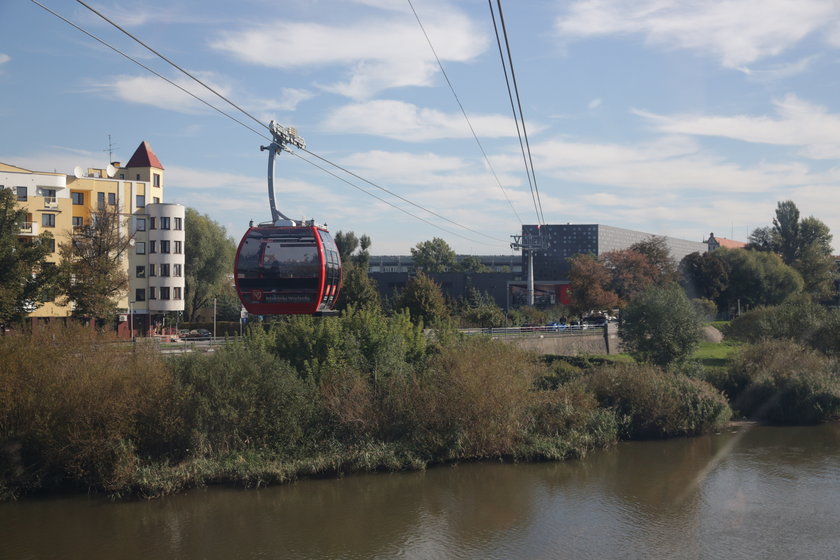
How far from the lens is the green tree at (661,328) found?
39.9m

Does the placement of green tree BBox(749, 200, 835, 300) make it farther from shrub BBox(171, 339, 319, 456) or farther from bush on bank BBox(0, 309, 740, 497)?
shrub BBox(171, 339, 319, 456)

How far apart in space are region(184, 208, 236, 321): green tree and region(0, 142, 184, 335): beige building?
29.3 feet

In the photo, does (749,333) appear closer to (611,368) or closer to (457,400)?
(611,368)

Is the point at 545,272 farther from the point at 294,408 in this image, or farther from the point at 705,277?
the point at 294,408

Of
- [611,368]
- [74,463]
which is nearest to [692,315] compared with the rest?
[611,368]

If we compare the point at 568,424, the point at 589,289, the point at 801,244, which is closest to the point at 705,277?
the point at 589,289

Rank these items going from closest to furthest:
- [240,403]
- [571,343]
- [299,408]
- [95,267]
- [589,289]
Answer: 1. [240,403]
2. [299,408]
3. [95,267]
4. [571,343]
5. [589,289]

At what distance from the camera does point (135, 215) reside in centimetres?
5925

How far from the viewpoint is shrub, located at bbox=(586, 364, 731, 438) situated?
Answer: 3275 centimetres

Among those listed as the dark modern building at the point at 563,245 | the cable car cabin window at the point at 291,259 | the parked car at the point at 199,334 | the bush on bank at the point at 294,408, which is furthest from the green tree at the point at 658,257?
the cable car cabin window at the point at 291,259

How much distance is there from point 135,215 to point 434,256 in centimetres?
5768

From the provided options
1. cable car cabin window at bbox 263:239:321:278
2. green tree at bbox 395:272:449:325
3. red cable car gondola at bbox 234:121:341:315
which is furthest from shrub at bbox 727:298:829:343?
cable car cabin window at bbox 263:239:321:278

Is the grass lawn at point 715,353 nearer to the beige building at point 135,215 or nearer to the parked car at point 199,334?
the parked car at point 199,334

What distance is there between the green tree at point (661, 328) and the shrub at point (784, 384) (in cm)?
263
